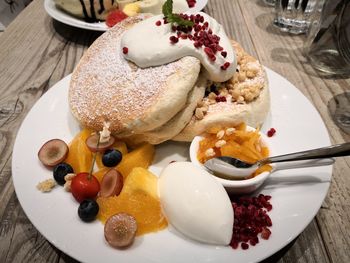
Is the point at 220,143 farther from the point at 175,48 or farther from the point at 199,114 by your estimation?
the point at 175,48

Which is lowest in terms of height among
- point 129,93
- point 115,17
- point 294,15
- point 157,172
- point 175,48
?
point 294,15

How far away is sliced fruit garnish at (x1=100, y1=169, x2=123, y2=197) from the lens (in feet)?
3.64

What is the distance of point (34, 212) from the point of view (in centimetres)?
105

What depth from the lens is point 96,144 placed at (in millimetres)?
1215

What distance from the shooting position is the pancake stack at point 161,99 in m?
1.22

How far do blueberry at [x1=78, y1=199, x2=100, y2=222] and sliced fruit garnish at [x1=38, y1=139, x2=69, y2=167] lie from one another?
24cm

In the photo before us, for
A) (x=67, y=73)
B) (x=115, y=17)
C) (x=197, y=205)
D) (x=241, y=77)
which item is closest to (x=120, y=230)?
(x=197, y=205)

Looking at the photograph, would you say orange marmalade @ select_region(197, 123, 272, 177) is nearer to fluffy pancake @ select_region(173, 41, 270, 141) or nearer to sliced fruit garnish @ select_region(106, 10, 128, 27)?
fluffy pancake @ select_region(173, 41, 270, 141)

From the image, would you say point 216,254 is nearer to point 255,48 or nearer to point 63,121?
point 63,121

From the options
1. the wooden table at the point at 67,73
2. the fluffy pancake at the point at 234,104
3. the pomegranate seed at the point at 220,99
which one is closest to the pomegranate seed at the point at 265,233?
the wooden table at the point at 67,73

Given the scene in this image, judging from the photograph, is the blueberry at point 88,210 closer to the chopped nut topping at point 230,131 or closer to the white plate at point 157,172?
the white plate at point 157,172

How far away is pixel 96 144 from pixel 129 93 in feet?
0.75

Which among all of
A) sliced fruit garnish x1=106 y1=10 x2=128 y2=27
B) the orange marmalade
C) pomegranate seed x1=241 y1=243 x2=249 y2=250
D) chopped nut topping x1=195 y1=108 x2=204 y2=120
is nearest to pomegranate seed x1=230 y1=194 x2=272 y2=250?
pomegranate seed x1=241 y1=243 x2=249 y2=250

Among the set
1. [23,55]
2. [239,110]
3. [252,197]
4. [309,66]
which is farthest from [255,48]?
[23,55]
